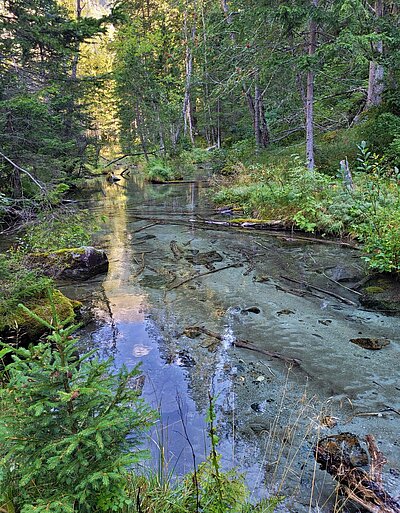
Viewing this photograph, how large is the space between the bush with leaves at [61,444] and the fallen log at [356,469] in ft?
5.56

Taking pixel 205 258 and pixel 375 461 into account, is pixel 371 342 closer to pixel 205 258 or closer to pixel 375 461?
pixel 375 461

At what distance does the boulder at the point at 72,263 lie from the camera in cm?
792

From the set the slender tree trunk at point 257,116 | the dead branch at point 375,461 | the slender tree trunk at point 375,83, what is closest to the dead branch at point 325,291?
the dead branch at point 375,461

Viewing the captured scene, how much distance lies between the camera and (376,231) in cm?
694

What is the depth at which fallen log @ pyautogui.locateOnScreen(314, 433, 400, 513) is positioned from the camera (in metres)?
2.54

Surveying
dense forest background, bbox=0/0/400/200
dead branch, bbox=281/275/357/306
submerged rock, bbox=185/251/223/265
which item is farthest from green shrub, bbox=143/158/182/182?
dead branch, bbox=281/275/357/306

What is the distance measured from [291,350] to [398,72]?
14643 millimetres

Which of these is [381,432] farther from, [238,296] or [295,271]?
[295,271]

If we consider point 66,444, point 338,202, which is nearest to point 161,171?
point 338,202

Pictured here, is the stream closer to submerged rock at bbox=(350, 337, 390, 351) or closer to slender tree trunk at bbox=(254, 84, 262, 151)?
submerged rock at bbox=(350, 337, 390, 351)

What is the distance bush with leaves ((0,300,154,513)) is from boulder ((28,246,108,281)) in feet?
20.5

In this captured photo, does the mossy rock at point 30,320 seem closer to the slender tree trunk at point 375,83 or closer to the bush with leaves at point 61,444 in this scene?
the bush with leaves at point 61,444

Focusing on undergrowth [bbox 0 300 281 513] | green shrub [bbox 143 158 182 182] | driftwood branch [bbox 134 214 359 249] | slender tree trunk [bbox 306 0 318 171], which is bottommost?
driftwood branch [bbox 134 214 359 249]

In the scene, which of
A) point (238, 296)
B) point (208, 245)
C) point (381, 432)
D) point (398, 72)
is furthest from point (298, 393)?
point (398, 72)
